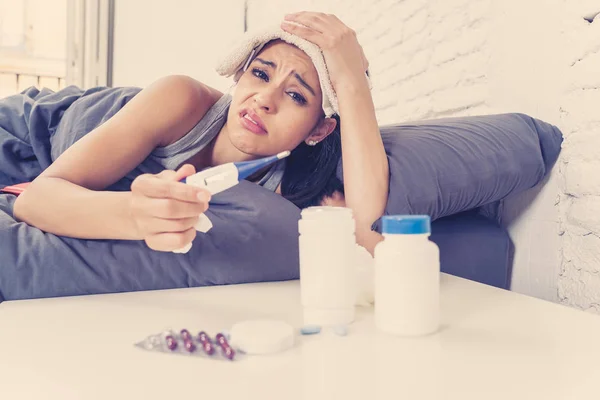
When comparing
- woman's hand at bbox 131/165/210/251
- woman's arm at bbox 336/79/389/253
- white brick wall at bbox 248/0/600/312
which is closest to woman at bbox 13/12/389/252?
woman's arm at bbox 336/79/389/253

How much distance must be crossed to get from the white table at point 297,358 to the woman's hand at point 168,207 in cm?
9

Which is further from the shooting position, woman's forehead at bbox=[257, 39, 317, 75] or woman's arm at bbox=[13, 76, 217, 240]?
woman's forehead at bbox=[257, 39, 317, 75]

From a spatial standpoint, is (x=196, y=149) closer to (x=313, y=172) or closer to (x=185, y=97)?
(x=185, y=97)

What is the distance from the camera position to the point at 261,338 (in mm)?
495

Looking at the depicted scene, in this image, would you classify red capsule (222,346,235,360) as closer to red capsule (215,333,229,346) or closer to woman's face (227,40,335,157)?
red capsule (215,333,229,346)

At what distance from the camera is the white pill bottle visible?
52cm

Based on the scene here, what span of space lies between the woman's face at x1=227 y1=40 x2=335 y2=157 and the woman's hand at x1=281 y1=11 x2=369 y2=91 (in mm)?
38

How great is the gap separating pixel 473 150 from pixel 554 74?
0.22m

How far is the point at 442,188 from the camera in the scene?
0.93 m

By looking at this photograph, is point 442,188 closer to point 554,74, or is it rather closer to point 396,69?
point 554,74

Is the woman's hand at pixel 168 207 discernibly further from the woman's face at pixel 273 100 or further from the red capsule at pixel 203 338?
the woman's face at pixel 273 100

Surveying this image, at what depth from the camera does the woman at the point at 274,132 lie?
0.87 metres

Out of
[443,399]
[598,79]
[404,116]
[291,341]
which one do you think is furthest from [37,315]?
[404,116]

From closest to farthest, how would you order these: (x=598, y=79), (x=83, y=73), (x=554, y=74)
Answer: (x=598, y=79) → (x=554, y=74) → (x=83, y=73)
